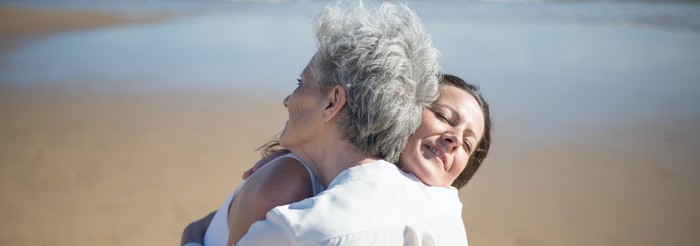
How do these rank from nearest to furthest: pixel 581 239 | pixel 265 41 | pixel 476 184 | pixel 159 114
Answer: pixel 581 239, pixel 476 184, pixel 159 114, pixel 265 41

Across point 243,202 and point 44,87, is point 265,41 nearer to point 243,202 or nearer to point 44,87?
point 44,87

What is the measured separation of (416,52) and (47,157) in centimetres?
452

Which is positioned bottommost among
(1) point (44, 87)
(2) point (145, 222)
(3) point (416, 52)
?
(2) point (145, 222)

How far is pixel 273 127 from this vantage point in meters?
6.26

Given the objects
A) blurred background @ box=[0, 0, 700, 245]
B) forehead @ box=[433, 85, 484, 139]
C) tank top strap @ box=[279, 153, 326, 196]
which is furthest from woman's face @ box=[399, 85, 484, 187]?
blurred background @ box=[0, 0, 700, 245]

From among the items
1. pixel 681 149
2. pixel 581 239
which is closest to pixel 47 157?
pixel 581 239

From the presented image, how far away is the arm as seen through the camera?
67.2 inches

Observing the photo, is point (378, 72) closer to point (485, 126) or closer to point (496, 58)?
point (485, 126)

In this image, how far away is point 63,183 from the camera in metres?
4.91

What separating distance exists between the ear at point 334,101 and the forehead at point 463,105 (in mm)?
307

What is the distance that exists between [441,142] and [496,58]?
22.2ft

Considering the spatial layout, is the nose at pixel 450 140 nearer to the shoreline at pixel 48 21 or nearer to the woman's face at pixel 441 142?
the woman's face at pixel 441 142

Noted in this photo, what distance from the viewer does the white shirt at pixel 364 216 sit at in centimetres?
147

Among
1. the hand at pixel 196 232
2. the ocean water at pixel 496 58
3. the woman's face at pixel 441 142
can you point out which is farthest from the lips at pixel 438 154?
the ocean water at pixel 496 58
